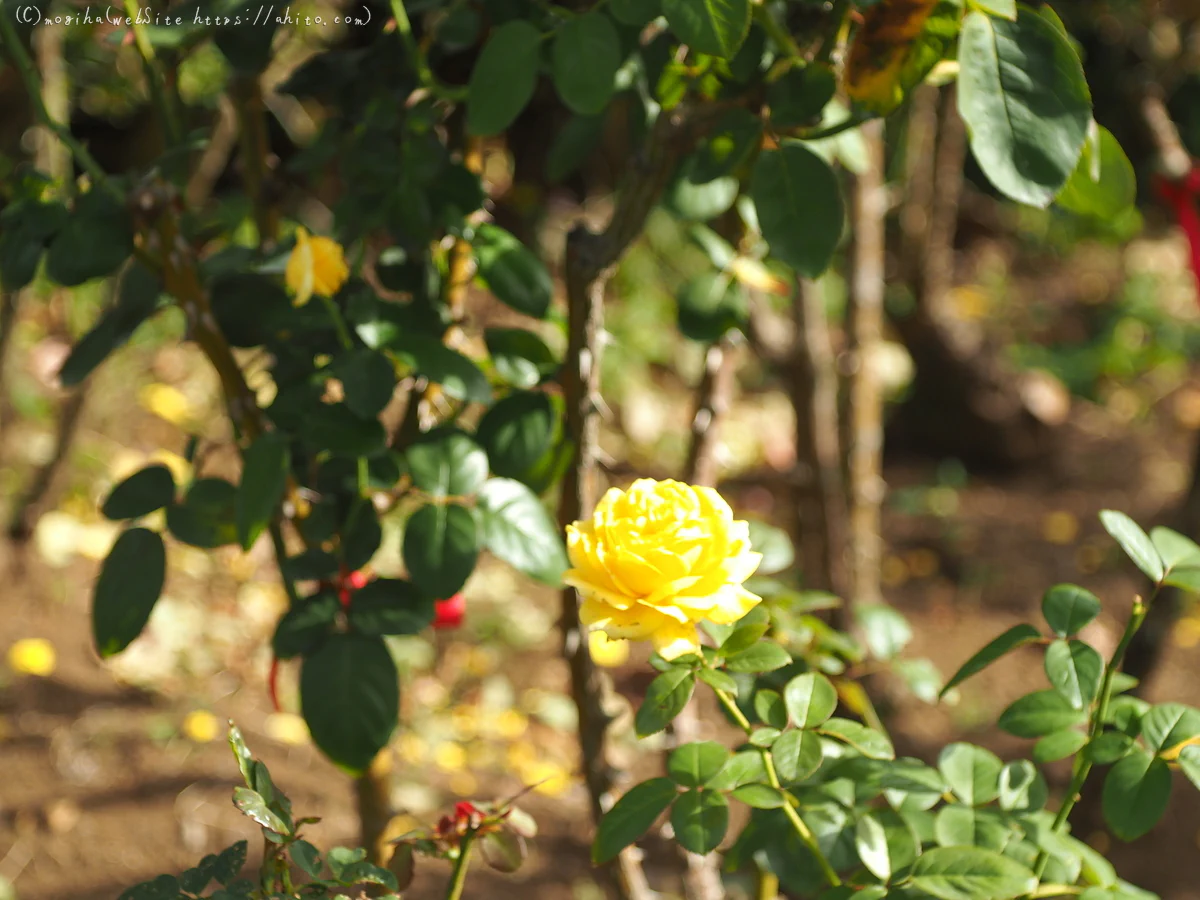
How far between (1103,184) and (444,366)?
0.53 metres

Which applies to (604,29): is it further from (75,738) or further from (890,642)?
(75,738)

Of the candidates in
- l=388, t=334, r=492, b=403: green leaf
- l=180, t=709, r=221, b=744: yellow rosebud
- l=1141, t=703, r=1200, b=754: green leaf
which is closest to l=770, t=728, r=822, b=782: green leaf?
l=1141, t=703, r=1200, b=754: green leaf

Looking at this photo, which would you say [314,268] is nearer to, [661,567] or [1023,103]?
[661,567]

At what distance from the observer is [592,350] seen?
1.07 metres

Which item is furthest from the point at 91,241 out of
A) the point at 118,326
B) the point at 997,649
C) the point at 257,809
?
the point at 997,649

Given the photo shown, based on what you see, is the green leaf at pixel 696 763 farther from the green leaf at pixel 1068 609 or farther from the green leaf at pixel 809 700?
the green leaf at pixel 1068 609

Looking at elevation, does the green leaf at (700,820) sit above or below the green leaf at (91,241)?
below

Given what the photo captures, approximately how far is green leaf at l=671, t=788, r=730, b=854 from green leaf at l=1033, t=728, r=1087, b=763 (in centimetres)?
23

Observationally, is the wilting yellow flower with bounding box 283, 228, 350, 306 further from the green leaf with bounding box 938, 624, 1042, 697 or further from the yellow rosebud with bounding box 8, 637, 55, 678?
the yellow rosebud with bounding box 8, 637, 55, 678

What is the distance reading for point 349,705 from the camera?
0.94m

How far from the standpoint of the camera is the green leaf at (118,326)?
0.98 meters

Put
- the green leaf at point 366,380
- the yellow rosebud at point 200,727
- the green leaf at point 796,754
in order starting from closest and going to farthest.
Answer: the green leaf at point 796,754, the green leaf at point 366,380, the yellow rosebud at point 200,727

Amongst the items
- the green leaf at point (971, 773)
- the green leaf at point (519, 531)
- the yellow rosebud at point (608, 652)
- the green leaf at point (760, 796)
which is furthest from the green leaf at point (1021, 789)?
the yellow rosebud at point (608, 652)

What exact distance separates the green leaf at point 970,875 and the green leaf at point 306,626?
49cm
